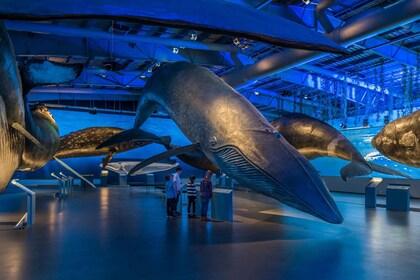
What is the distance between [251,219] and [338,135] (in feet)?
10.6

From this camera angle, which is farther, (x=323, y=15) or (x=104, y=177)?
(x=104, y=177)

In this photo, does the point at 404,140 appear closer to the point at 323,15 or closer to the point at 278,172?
the point at 278,172

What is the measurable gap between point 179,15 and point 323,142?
7.77m

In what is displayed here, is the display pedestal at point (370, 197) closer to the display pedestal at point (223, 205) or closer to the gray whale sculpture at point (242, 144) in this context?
the display pedestal at point (223, 205)

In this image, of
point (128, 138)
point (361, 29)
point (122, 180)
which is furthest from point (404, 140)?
point (122, 180)

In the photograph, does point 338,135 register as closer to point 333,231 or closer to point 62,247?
point 333,231

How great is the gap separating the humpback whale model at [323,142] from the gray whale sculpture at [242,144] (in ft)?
9.48

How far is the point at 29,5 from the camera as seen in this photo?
77.7 inches

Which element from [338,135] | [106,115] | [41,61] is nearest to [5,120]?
[41,61]

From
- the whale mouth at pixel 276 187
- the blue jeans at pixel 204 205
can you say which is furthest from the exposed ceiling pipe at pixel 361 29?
the whale mouth at pixel 276 187

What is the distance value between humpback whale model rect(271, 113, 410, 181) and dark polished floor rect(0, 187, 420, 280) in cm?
143

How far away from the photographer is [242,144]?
634 cm

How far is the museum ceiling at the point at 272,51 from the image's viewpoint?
13445mm

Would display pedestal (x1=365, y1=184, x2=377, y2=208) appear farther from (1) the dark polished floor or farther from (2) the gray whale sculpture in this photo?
(2) the gray whale sculpture
